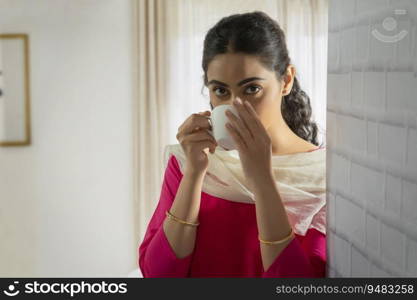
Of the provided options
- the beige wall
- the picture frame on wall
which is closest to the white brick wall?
the beige wall

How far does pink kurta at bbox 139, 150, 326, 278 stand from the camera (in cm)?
82

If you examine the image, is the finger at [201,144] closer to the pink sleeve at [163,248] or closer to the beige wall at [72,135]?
the pink sleeve at [163,248]

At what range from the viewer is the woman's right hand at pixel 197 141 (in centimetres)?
79

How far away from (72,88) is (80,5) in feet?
1.00

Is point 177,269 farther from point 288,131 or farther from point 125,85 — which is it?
point 125,85

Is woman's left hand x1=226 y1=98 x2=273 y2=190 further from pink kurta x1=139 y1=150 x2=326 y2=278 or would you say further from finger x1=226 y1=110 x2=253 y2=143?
pink kurta x1=139 y1=150 x2=326 y2=278

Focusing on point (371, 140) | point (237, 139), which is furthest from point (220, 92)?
point (371, 140)

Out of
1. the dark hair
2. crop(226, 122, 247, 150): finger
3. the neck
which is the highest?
the dark hair

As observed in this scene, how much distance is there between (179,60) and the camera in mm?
2355

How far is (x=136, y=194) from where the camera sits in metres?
2.43

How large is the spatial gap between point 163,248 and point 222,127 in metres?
0.18

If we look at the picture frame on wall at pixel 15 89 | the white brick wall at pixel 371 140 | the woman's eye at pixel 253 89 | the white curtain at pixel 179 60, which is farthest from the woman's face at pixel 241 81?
the picture frame on wall at pixel 15 89

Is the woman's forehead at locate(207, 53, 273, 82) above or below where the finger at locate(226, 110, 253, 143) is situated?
above

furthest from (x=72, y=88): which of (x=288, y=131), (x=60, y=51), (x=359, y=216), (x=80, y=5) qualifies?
(x=359, y=216)
